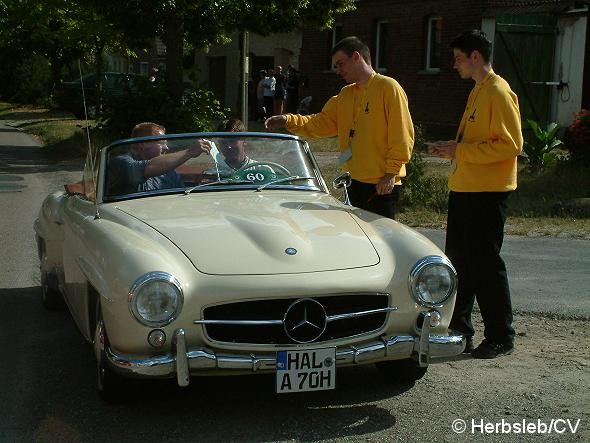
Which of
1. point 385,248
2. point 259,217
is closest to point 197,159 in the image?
point 259,217

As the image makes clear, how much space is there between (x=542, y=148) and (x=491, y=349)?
30.7 ft

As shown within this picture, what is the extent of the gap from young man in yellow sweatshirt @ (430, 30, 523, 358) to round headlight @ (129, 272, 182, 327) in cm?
218

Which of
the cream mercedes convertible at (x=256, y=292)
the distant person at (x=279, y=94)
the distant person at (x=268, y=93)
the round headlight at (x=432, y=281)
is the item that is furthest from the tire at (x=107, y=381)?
the distant person at (x=268, y=93)

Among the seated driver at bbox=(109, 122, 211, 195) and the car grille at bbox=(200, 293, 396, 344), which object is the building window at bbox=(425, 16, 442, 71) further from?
the car grille at bbox=(200, 293, 396, 344)

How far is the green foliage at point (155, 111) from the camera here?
17.9m

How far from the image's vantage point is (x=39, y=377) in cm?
544

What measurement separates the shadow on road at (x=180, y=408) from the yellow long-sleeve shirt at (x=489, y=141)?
136cm

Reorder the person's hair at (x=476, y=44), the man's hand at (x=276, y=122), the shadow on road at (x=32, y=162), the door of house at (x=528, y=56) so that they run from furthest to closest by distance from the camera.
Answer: the door of house at (x=528, y=56) < the shadow on road at (x=32, y=162) < the man's hand at (x=276, y=122) < the person's hair at (x=476, y=44)

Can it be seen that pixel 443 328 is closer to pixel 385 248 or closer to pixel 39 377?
pixel 385 248

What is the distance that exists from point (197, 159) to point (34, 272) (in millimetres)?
3123

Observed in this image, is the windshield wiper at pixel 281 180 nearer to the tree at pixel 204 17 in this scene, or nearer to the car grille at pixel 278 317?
the car grille at pixel 278 317

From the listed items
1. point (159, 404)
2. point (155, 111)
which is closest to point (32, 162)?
point (155, 111)

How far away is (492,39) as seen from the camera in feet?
69.4

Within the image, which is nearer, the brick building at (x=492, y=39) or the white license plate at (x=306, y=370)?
the white license plate at (x=306, y=370)
